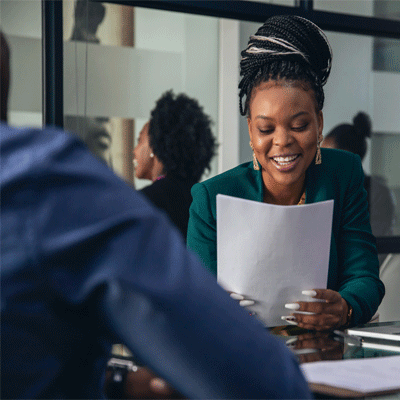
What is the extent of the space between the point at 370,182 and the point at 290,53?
7.76ft

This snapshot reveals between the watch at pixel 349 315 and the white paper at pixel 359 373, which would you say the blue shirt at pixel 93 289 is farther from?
the watch at pixel 349 315

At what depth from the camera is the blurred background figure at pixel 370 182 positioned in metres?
3.74

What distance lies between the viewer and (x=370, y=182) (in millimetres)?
3910

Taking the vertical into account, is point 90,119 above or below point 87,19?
below

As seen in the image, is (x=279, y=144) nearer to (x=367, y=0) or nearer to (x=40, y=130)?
(x=40, y=130)

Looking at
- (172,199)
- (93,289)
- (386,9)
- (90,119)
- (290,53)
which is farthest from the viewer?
(386,9)

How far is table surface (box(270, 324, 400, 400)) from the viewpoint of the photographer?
1.19 meters

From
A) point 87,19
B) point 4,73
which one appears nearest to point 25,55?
point 87,19

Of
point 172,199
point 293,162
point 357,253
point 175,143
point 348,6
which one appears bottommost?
point 357,253

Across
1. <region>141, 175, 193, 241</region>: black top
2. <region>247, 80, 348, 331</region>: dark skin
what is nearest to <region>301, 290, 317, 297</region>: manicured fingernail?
<region>247, 80, 348, 331</region>: dark skin

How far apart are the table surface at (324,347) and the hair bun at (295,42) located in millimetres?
818

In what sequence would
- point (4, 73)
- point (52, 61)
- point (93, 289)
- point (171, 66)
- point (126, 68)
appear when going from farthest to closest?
point (171, 66), point (126, 68), point (52, 61), point (4, 73), point (93, 289)

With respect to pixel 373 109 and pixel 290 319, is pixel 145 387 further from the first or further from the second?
pixel 373 109

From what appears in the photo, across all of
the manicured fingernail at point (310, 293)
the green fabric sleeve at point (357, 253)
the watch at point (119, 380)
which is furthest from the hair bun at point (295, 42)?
the watch at point (119, 380)
